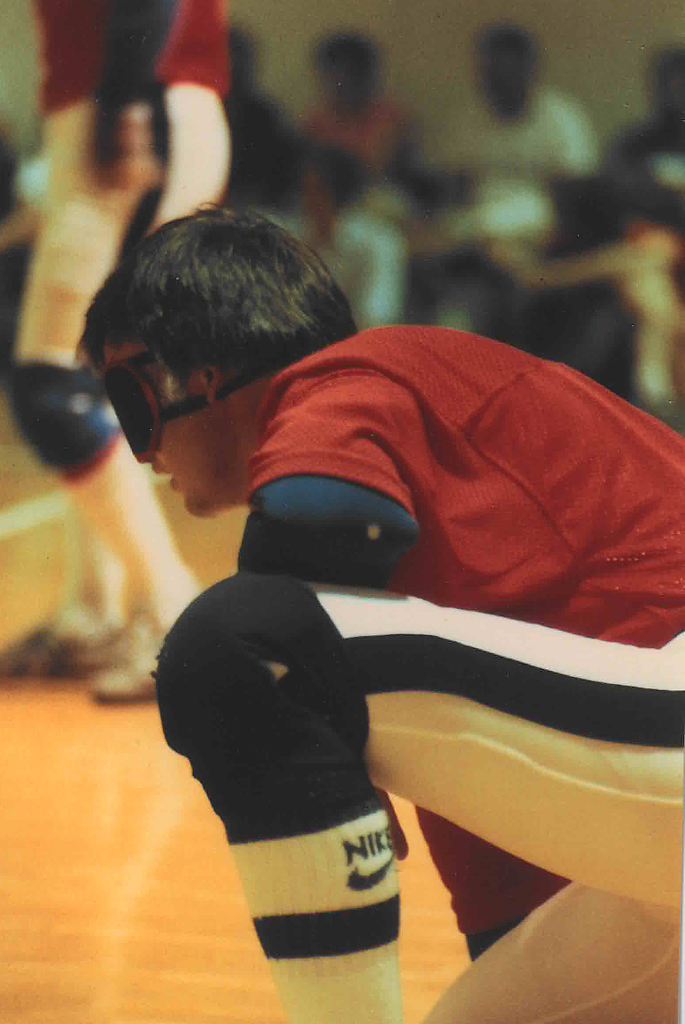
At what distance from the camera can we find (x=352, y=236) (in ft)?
3.05

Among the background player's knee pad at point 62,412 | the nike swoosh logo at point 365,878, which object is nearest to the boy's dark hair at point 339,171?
the background player's knee pad at point 62,412

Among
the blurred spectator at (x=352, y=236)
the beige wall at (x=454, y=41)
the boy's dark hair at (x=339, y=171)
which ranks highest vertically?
the beige wall at (x=454, y=41)

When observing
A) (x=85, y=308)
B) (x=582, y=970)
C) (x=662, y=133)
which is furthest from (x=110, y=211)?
(x=582, y=970)

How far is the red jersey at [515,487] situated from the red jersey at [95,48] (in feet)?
1.24

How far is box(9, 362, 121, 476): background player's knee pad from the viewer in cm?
121

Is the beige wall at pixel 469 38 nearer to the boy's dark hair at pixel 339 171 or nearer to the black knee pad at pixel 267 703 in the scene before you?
the boy's dark hair at pixel 339 171

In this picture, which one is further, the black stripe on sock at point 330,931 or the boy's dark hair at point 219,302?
the boy's dark hair at point 219,302

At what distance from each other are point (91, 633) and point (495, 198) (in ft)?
2.34

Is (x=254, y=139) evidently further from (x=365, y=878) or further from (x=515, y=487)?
(x=365, y=878)

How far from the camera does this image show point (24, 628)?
134 cm

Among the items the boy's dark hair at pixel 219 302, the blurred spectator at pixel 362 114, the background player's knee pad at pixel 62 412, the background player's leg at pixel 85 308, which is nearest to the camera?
the boy's dark hair at pixel 219 302

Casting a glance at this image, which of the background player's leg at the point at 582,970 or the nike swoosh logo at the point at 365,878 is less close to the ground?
the nike swoosh logo at the point at 365,878

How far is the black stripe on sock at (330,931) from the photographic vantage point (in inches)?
25.4

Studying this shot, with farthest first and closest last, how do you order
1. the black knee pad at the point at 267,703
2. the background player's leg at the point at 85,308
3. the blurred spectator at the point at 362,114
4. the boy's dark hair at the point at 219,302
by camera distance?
the background player's leg at the point at 85,308 → the blurred spectator at the point at 362,114 → the boy's dark hair at the point at 219,302 → the black knee pad at the point at 267,703
